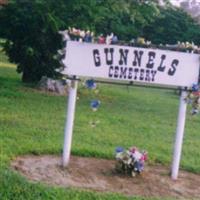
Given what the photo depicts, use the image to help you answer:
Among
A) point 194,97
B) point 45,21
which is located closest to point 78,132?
point 194,97

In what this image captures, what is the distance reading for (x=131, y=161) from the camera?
5555 millimetres

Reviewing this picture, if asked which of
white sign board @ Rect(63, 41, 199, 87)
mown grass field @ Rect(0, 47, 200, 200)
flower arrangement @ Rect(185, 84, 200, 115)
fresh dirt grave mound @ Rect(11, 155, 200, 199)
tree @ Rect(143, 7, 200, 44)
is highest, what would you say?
tree @ Rect(143, 7, 200, 44)

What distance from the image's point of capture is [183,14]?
97.4 ft

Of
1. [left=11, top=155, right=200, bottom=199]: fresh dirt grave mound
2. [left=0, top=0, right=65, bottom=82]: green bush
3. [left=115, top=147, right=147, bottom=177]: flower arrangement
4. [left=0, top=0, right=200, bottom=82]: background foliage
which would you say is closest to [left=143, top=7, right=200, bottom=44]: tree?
[left=0, top=0, right=200, bottom=82]: background foliage

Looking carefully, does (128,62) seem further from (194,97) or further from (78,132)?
(78,132)

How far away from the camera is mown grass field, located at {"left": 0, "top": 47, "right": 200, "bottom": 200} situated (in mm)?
4855

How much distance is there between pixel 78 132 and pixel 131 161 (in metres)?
2.18

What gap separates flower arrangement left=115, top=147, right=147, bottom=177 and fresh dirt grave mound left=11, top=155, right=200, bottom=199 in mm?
67

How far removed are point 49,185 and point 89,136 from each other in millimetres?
2440

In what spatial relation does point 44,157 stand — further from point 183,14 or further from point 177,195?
point 183,14

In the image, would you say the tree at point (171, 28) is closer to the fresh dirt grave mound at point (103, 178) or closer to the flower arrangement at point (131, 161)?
the fresh dirt grave mound at point (103, 178)

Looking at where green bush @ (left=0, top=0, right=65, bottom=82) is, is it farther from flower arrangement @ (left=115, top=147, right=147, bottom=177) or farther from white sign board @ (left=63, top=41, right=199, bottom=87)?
flower arrangement @ (left=115, top=147, right=147, bottom=177)

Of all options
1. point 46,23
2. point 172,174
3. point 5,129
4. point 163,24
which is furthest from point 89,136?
point 163,24

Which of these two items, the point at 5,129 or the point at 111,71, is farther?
the point at 5,129
